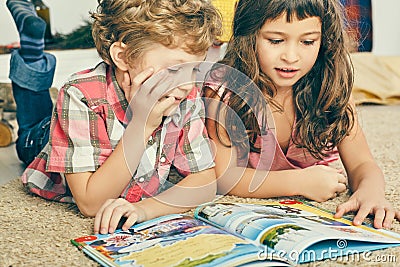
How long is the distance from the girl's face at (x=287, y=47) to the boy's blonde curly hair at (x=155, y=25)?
0.12 m

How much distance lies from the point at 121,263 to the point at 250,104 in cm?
54

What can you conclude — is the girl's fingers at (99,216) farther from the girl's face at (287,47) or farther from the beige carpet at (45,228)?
the girl's face at (287,47)

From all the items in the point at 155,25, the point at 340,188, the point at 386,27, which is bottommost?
the point at 340,188

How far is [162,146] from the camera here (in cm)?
119

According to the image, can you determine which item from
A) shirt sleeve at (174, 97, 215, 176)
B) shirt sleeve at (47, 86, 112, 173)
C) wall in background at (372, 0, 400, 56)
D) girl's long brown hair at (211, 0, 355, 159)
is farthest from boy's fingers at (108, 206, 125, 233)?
wall in background at (372, 0, 400, 56)

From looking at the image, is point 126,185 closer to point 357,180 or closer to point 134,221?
point 134,221

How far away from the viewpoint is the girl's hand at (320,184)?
48.3 inches

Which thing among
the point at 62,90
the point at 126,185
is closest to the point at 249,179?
the point at 126,185

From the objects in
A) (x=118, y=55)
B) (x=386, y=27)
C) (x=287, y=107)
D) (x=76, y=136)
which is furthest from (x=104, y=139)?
(x=386, y=27)

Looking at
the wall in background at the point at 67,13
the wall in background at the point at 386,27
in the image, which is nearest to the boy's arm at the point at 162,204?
the wall in background at the point at 67,13

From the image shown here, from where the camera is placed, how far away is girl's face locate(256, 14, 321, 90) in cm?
120

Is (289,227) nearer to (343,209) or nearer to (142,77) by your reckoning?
(343,209)

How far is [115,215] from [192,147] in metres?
0.26

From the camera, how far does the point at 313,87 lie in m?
1.33
